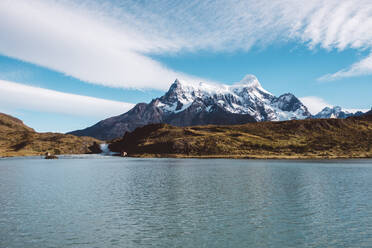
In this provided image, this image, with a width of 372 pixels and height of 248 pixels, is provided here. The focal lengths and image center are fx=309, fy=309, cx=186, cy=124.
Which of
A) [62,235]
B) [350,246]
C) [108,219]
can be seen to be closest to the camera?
[350,246]

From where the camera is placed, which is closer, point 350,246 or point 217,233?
point 350,246

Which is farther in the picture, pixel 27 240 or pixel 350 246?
pixel 27 240

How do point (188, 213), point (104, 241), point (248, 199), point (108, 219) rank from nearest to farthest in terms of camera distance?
1. point (104, 241)
2. point (108, 219)
3. point (188, 213)
4. point (248, 199)

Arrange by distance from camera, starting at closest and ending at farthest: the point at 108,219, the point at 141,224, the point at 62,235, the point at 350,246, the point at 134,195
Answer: the point at 350,246 → the point at 62,235 → the point at 141,224 → the point at 108,219 → the point at 134,195

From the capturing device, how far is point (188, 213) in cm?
4375

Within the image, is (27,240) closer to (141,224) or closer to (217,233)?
(141,224)

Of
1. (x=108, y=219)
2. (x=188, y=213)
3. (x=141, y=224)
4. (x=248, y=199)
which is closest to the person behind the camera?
(x=141, y=224)

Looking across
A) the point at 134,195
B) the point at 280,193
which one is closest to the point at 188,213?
the point at 134,195

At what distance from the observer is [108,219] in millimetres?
40500

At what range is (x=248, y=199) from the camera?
54031 mm

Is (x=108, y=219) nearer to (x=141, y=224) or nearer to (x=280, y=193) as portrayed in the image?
(x=141, y=224)

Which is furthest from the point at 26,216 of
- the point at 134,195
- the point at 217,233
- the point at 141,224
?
the point at 217,233

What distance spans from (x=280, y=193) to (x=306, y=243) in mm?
30862

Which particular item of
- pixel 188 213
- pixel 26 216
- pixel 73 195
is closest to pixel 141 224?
pixel 188 213
